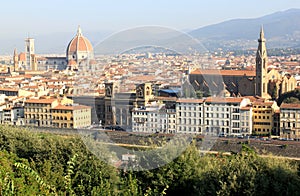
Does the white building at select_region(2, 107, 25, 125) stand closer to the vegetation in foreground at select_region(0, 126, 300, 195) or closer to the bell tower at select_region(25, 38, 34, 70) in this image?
the vegetation in foreground at select_region(0, 126, 300, 195)

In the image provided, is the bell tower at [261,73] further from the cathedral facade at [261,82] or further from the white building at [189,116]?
the white building at [189,116]

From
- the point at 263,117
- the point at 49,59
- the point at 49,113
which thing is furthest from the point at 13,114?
the point at 49,59

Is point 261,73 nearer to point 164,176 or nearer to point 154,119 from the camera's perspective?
point 154,119

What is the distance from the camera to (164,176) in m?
4.79

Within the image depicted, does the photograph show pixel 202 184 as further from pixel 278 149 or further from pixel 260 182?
pixel 278 149

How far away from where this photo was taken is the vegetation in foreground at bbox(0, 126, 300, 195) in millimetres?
4219

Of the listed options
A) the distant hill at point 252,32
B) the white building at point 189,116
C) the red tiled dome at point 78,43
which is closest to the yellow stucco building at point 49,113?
the white building at point 189,116

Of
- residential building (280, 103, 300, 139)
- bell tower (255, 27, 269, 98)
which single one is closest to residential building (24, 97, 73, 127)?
residential building (280, 103, 300, 139)

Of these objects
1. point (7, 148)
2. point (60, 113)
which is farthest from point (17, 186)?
point (60, 113)

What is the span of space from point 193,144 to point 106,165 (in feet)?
2.76

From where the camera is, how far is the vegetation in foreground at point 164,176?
422cm

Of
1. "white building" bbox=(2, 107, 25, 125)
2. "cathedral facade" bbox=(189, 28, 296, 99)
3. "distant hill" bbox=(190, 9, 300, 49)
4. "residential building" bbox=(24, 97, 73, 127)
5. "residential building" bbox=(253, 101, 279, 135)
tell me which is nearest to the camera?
"residential building" bbox=(253, 101, 279, 135)

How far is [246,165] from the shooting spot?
4438 millimetres

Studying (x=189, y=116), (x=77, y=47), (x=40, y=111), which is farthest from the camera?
(x=77, y=47)
